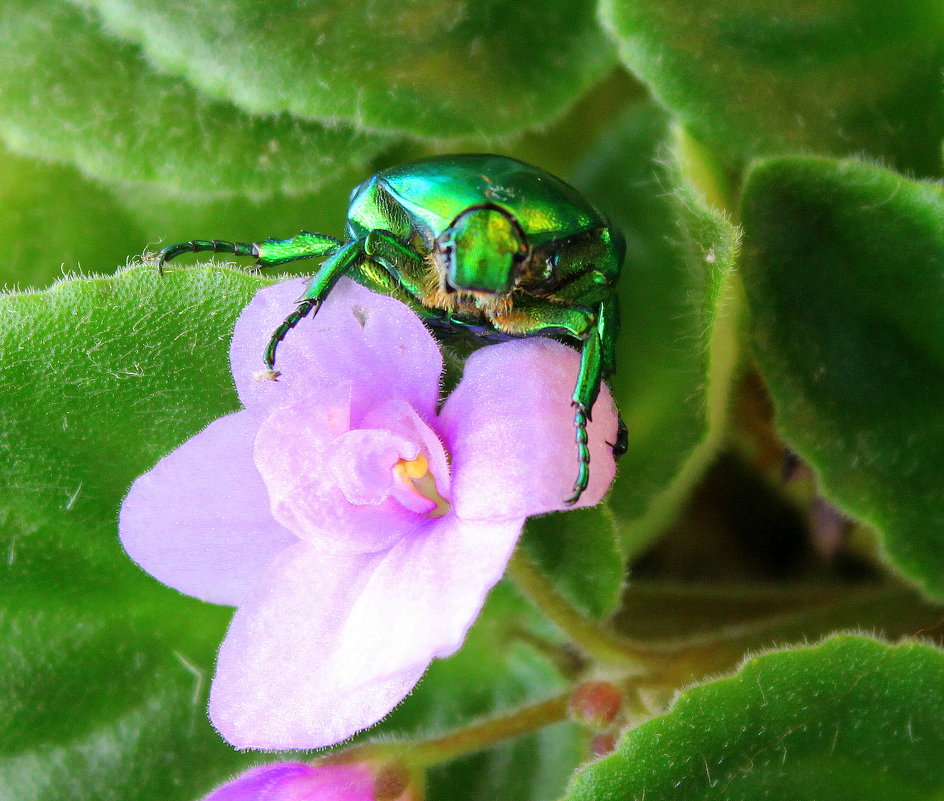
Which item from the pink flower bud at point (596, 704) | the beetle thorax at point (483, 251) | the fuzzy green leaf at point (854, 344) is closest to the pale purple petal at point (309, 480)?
the beetle thorax at point (483, 251)

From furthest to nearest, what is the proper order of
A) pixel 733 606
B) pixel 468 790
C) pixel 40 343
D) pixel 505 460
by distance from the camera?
1. pixel 733 606
2. pixel 468 790
3. pixel 40 343
4. pixel 505 460

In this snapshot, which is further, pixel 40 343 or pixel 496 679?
pixel 496 679

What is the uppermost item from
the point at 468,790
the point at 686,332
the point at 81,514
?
the point at 686,332

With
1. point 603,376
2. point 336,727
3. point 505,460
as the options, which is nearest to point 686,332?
point 603,376

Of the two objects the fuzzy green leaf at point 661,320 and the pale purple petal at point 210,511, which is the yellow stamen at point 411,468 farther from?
the fuzzy green leaf at point 661,320

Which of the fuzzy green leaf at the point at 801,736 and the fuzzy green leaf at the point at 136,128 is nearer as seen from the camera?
the fuzzy green leaf at the point at 801,736

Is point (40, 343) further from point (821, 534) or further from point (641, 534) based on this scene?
point (821, 534)

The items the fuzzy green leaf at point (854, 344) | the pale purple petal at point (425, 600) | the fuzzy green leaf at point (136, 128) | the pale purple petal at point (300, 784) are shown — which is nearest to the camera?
the pale purple petal at point (425, 600)
